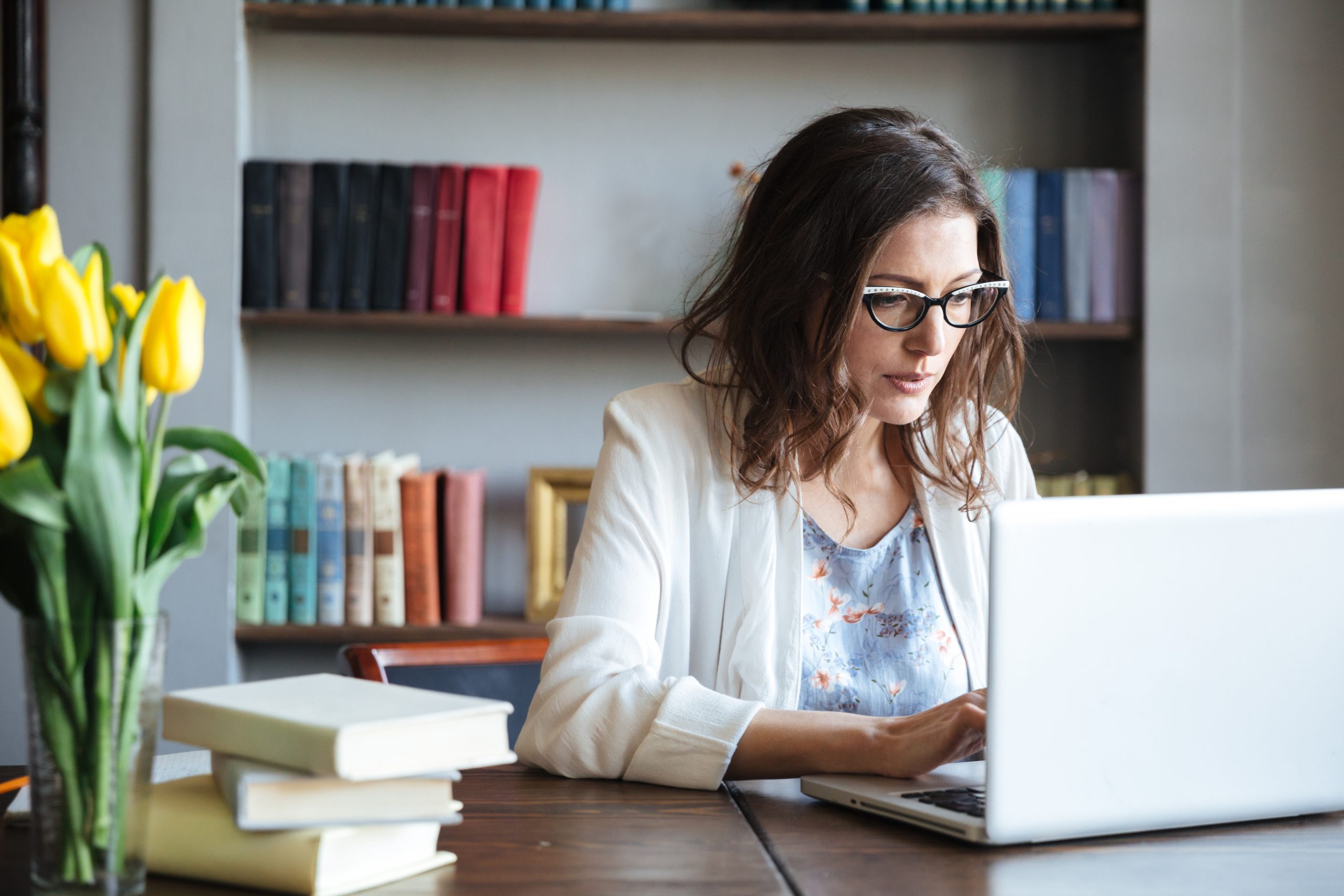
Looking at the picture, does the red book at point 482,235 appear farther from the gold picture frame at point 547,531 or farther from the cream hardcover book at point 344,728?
the cream hardcover book at point 344,728

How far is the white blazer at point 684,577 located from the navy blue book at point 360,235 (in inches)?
45.9

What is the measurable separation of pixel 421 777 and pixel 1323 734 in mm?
686

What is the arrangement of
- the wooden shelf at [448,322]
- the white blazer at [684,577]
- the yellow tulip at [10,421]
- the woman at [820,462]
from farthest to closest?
the wooden shelf at [448,322]
the woman at [820,462]
the white blazer at [684,577]
the yellow tulip at [10,421]

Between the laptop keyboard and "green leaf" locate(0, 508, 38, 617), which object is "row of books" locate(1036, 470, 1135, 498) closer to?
the laptop keyboard

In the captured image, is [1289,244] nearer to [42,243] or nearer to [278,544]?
[278,544]

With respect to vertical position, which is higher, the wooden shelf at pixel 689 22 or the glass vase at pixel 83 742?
the wooden shelf at pixel 689 22

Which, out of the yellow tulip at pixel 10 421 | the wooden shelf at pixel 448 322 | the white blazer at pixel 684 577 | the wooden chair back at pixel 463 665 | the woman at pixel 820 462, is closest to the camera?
the yellow tulip at pixel 10 421

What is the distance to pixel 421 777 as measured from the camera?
0.79 m

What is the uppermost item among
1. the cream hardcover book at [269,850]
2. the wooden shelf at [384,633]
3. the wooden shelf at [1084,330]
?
the wooden shelf at [1084,330]

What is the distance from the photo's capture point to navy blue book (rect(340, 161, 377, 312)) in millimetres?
2451

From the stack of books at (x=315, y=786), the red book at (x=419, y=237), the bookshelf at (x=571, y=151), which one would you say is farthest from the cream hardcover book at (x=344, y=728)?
the bookshelf at (x=571, y=151)

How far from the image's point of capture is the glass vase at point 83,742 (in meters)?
0.66

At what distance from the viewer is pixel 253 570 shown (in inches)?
96.3

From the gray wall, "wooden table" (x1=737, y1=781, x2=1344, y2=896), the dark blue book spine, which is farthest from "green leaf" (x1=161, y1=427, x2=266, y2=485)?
the gray wall
